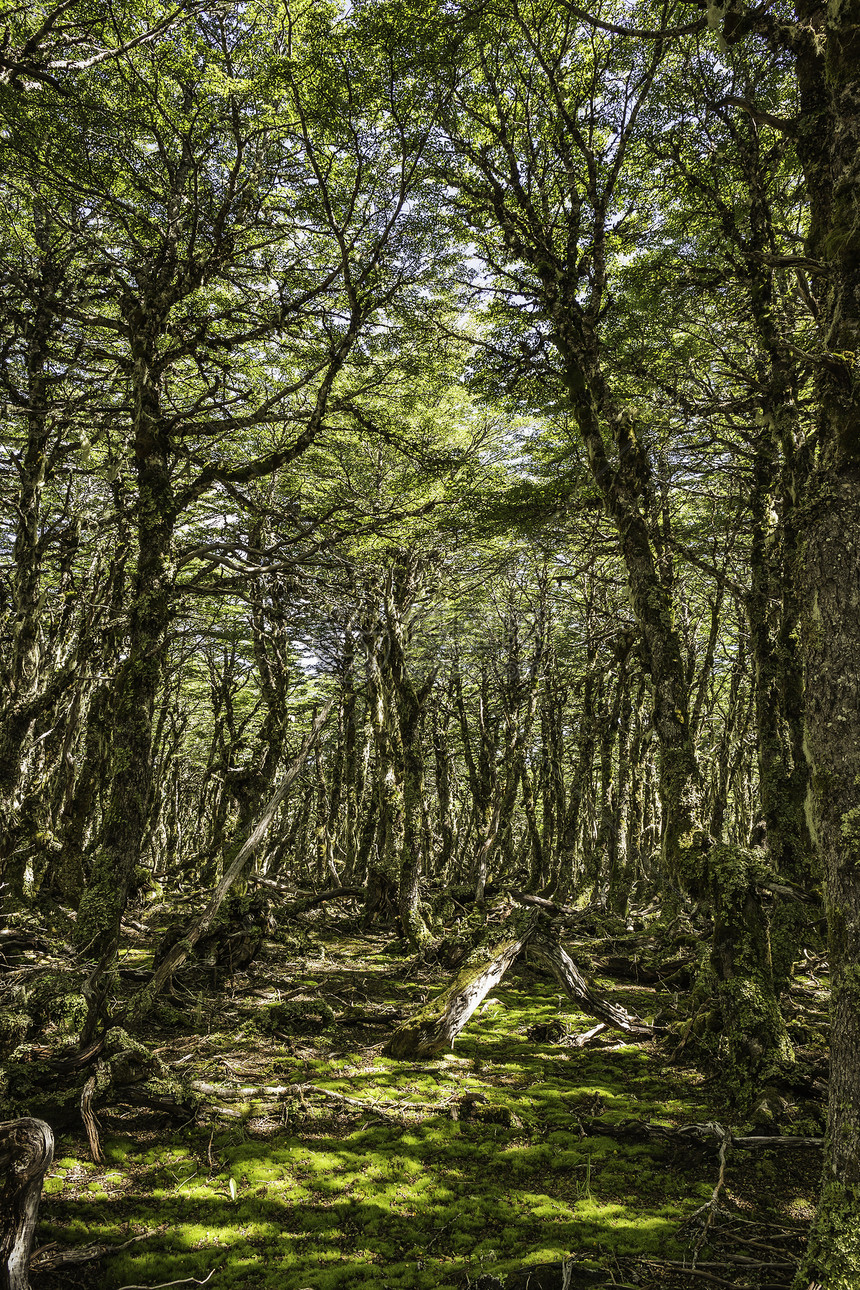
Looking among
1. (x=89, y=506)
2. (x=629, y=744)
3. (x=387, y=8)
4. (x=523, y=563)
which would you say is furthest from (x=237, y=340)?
(x=629, y=744)

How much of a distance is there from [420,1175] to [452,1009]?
2.47 metres

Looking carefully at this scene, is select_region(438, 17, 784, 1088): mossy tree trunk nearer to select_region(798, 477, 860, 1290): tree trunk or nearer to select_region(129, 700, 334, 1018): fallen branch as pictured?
select_region(798, 477, 860, 1290): tree trunk

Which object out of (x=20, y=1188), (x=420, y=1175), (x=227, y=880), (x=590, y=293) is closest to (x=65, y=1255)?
(x=20, y=1188)

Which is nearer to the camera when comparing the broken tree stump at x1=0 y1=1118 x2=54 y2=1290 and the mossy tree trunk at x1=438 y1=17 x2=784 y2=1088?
the broken tree stump at x1=0 y1=1118 x2=54 y2=1290

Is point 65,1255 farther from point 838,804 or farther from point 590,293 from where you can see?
point 590,293

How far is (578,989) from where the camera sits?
25.5 feet

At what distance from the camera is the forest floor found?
12.9ft

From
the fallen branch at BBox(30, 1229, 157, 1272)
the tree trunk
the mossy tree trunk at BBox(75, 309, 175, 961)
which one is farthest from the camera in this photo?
the mossy tree trunk at BBox(75, 309, 175, 961)

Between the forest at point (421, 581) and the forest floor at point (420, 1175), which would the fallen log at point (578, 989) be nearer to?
the forest at point (421, 581)

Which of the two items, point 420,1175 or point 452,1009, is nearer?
point 420,1175

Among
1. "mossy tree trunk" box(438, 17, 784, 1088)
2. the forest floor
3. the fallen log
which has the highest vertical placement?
"mossy tree trunk" box(438, 17, 784, 1088)

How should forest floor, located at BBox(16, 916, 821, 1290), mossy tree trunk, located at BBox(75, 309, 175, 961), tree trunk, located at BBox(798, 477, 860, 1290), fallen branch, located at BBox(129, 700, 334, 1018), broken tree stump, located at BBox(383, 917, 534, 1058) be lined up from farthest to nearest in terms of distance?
broken tree stump, located at BBox(383, 917, 534, 1058) → mossy tree trunk, located at BBox(75, 309, 175, 961) → fallen branch, located at BBox(129, 700, 334, 1018) → forest floor, located at BBox(16, 916, 821, 1290) → tree trunk, located at BBox(798, 477, 860, 1290)

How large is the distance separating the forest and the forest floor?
40 mm

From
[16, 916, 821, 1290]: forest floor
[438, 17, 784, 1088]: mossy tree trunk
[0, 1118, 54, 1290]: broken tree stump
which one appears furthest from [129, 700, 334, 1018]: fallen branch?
[438, 17, 784, 1088]: mossy tree trunk
